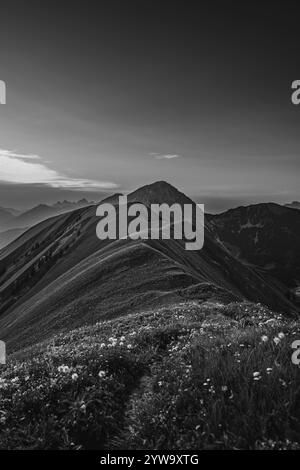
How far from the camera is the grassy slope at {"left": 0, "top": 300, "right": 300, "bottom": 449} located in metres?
6.19

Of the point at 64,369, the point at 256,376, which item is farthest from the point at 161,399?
the point at 64,369

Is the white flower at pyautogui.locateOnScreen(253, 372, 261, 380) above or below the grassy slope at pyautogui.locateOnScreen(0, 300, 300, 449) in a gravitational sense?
above

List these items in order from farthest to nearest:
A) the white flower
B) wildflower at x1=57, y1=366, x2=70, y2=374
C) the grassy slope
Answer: wildflower at x1=57, y1=366, x2=70, y2=374 < the white flower < the grassy slope

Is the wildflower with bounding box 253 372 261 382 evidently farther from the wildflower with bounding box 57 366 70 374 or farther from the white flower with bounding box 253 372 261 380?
the wildflower with bounding box 57 366 70 374

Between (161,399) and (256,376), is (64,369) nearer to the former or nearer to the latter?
(161,399)

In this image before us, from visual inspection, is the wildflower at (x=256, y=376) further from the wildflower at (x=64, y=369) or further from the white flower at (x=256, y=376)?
the wildflower at (x=64, y=369)

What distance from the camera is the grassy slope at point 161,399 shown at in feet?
20.3

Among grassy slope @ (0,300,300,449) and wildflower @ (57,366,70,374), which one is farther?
wildflower @ (57,366,70,374)

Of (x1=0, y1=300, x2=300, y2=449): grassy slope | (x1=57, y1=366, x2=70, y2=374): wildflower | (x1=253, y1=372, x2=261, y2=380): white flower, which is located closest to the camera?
(x1=0, y1=300, x2=300, y2=449): grassy slope

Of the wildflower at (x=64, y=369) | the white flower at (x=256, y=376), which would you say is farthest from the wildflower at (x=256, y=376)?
the wildflower at (x=64, y=369)

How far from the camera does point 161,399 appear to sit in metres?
7.17

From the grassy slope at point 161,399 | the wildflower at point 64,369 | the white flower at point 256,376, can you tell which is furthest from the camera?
the wildflower at point 64,369

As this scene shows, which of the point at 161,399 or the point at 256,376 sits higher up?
the point at 256,376

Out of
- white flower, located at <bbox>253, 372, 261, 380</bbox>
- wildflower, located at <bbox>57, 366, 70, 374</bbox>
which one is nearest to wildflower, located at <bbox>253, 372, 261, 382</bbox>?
white flower, located at <bbox>253, 372, 261, 380</bbox>
